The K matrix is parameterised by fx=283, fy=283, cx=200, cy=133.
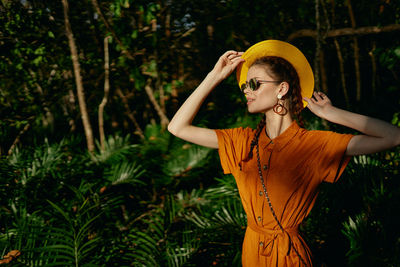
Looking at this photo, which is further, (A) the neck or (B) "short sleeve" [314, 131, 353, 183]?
(A) the neck

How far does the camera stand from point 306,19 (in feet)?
17.2

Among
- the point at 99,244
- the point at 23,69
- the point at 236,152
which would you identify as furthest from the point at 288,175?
the point at 23,69

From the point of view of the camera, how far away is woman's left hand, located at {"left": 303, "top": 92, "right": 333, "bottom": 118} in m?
1.34

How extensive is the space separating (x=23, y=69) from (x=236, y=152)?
4.40 m

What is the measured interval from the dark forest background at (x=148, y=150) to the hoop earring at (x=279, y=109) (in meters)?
0.80

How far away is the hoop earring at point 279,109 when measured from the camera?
140 centimetres

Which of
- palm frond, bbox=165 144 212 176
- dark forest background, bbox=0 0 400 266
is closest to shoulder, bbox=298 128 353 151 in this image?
dark forest background, bbox=0 0 400 266

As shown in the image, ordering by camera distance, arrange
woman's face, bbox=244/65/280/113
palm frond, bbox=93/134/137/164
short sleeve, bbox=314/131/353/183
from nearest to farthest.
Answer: short sleeve, bbox=314/131/353/183, woman's face, bbox=244/65/280/113, palm frond, bbox=93/134/137/164

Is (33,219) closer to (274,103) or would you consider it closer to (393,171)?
(274,103)

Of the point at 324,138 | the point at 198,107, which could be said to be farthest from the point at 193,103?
the point at 324,138

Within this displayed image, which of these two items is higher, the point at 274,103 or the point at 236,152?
the point at 274,103

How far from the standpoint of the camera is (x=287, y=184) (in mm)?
1317

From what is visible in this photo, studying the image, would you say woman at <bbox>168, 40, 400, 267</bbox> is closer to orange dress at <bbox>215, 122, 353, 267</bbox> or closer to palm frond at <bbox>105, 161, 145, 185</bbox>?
orange dress at <bbox>215, 122, 353, 267</bbox>

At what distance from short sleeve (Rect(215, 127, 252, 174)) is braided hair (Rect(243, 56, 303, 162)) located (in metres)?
0.05
